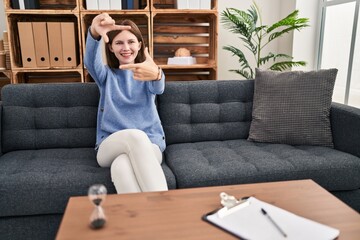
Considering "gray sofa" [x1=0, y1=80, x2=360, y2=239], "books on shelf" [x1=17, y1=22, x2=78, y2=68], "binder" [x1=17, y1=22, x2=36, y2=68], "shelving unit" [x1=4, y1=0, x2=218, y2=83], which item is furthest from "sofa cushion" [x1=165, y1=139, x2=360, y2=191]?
"binder" [x1=17, y1=22, x2=36, y2=68]

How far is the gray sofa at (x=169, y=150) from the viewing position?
1.46 metres

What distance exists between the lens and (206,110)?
6.72ft

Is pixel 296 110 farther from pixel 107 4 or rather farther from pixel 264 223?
pixel 107 4

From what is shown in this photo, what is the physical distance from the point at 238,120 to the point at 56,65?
167 cm

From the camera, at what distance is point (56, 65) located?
2832mm

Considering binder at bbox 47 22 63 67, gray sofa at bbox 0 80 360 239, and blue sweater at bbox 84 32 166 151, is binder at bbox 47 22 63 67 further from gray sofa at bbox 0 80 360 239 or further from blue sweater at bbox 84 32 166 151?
blue sweater at bbox 84 32 166 151

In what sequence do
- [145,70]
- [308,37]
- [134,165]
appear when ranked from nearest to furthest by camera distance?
1. [134,165]
2. [145,70]
3. [308,37]

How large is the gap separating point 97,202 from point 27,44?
230 cm

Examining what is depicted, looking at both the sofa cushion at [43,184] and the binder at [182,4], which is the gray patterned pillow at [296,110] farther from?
the binder at [182,4]

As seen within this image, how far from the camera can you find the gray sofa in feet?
4.79

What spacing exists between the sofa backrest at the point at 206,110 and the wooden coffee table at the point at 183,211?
881 mm

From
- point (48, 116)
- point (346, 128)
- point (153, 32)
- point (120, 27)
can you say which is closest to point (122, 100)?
point (120, 27)

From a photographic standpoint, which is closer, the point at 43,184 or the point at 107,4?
the point at 43,184

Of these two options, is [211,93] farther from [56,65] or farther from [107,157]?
[56,65]
